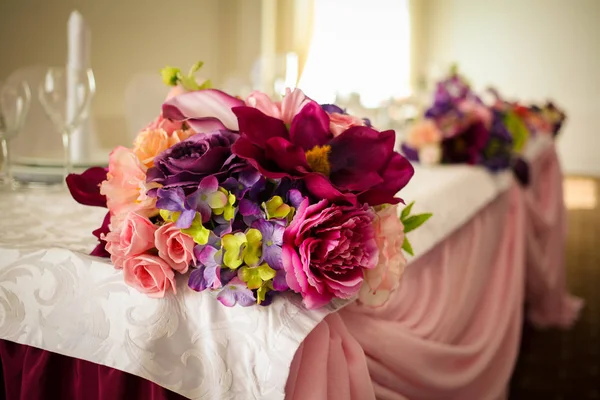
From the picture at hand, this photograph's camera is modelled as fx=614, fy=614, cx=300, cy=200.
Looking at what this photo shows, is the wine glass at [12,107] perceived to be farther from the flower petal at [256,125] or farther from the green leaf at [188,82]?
the flower petal at [256,125]

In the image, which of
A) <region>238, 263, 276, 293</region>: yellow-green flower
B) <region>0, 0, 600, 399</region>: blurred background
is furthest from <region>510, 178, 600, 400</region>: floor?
<region>238, 263, 276, 293</region>: yellow-green flower

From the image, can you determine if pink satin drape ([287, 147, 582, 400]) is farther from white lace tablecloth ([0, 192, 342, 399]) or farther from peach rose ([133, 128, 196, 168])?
peach rose ([133, 128, 196, 168])

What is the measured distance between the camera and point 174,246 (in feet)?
2.31

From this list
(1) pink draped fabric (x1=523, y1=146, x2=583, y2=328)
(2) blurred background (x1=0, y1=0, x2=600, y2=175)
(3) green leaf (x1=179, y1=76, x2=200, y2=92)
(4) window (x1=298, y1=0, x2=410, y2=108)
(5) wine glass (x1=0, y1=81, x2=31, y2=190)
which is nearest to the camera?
(3) green leaf (x1=179, y1=76, x2=200, y2=92)

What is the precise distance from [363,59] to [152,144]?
8449mm

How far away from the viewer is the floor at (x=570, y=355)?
7.50ft

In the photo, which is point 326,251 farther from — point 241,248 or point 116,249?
point 116,249

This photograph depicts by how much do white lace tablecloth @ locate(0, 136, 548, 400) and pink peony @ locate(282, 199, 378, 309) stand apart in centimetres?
5

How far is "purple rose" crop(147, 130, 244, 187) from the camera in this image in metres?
0.68

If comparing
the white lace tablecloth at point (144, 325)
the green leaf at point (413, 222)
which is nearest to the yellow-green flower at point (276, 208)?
the white lace tablecloth at point (144, 325)

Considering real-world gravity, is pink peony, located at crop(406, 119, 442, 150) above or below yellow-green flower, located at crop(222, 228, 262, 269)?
below

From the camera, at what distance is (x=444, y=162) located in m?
2.34

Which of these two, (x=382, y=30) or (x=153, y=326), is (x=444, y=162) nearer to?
(x=153, y=326)

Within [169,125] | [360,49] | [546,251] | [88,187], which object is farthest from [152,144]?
[360,49]
